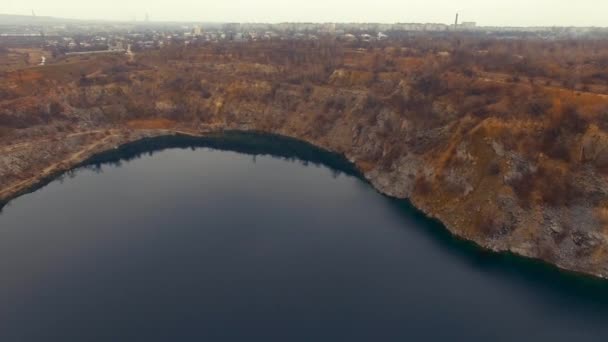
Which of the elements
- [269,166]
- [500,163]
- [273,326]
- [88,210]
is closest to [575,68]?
[500,163]

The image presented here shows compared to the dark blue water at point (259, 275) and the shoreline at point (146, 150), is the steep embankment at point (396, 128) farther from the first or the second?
the dark blue water at point (259, 275)

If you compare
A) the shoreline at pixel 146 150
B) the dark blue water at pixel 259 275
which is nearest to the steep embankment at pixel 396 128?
the shoreline at pixel 146 150

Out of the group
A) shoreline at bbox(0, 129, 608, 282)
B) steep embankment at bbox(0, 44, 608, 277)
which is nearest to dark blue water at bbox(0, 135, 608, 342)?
shoreline at bbox(0, 129, 608, 282)

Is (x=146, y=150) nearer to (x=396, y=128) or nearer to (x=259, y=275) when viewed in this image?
(x=396, y=128)

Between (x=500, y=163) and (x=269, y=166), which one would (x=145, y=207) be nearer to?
(x=269, y=166)

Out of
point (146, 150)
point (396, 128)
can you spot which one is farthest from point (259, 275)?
point (146, 150)

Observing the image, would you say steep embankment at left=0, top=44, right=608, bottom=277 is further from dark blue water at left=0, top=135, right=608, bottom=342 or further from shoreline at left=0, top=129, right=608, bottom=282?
dark blue water at left=0, top=135, right=608, bottom=342

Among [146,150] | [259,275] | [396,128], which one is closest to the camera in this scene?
[259,275]
